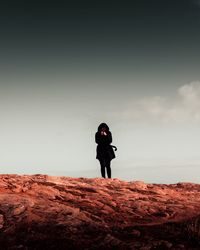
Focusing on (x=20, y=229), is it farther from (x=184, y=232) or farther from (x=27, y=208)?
(x=184, y=232)

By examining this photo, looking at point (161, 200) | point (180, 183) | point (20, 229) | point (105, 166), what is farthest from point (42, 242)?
point (180, 183)

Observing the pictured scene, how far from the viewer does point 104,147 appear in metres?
18.4

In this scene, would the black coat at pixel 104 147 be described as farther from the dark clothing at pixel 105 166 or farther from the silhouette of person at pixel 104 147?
the dark clothing at pixel 105 166

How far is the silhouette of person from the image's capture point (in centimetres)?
1827

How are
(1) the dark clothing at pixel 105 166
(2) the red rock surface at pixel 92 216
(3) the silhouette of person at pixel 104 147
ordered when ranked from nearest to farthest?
(2) the red rock surface at pixel 92 216 → (3) the silhouette of person at pixel 104 147 → (1) the dark clothing at pixel 105 166

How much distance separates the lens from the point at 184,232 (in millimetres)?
10531

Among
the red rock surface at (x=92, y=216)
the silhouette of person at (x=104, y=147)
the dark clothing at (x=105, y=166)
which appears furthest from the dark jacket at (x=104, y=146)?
the red rock surface at (x=92, y=216)

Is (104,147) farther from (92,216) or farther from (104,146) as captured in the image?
(92,216)

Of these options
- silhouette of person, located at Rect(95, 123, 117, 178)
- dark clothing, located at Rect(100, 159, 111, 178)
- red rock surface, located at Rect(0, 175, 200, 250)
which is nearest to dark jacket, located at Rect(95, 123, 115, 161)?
silhouette of person, located at Rect(95, 123, 117, 178)

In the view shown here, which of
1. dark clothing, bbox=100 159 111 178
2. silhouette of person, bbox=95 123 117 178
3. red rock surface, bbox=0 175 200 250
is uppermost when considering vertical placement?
silhouette of person, bbox=95 123 117 178

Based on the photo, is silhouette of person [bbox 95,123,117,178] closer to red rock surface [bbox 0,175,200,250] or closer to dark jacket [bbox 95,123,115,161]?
dark jacket [bbox 95,123,115,161]

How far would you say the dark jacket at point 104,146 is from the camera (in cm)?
1830

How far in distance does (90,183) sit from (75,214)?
430cm

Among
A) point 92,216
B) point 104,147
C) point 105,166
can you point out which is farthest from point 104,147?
point 92,216
